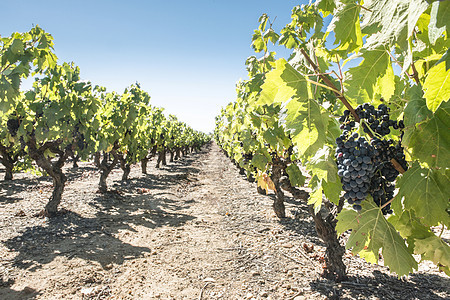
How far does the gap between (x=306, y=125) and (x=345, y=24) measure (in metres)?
0.69

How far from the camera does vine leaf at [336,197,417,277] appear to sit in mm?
1692

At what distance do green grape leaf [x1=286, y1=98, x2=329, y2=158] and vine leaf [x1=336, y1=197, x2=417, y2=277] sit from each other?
0.63 metres

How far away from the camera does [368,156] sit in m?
1.48

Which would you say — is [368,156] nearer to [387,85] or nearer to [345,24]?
[387,85]

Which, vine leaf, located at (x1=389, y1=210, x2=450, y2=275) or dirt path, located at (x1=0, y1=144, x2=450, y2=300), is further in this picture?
dirt path, located at (x1=0, y1=144, x2=450, y2=300)

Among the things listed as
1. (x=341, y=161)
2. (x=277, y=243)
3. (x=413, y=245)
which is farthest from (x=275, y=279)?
(x=341, y=161)

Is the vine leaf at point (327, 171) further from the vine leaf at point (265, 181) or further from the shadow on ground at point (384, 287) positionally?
the vine leaf at point (265, 181)

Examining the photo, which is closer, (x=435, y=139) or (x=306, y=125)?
(x=435, y=139)

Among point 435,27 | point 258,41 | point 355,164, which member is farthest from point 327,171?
point 258,41

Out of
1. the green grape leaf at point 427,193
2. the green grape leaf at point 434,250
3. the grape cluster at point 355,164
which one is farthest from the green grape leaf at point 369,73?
the green grape leaf at point 434,250

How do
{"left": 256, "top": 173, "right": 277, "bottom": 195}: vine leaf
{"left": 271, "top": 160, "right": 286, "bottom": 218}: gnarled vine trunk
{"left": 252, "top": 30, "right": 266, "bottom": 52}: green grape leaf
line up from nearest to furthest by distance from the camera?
{"left": 252, "top": 30, "right": 266, "bottom": 52}: green grape leaf
{"left": 256, "top": 173, "right": 277, "bottom": 195}: vine leaf
{"left": 271, "top": 160, "right": 286, "bottom": 218}: gnarled vine trunk

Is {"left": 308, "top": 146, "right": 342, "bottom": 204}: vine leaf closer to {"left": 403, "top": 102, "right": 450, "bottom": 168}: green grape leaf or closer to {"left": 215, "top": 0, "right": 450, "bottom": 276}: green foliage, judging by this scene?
{"left": 215, "top": 0, "right": 450, "bottom": 276}: green foliage

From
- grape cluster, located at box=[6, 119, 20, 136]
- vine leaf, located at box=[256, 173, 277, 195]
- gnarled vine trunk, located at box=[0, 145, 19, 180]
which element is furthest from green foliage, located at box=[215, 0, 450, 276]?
gnarled vine trunk, located at box=[0, 145, 19, 180]

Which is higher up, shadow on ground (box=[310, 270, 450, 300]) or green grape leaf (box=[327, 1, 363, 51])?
green grape leaf (box=[327, 1, 363, 51])
